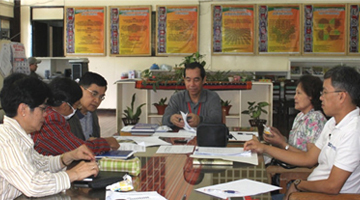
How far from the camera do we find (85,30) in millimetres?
10227

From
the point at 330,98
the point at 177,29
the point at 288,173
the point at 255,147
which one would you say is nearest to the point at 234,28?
the point at 177,29

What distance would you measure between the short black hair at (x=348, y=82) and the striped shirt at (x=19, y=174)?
1354 millimetres

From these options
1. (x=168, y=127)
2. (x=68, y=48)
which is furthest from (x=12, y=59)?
(x=168, y=127)

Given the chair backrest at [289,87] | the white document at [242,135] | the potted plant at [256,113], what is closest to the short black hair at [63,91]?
the white document at [242,135]

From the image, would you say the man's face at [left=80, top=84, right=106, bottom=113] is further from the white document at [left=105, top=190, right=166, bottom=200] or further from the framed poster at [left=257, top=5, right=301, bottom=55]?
the framed poster at [left=257, top=5, right=301, bottom=55]

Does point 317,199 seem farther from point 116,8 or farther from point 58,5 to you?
point 58,5

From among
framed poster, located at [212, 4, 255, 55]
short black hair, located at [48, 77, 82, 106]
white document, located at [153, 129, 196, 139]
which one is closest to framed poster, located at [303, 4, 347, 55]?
framed poster, located at [212, 4, 255, 55]

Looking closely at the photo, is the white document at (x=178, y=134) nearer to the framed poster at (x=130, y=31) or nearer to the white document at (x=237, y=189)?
the white document at (x=237, y=189)

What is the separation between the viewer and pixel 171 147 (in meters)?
2.58

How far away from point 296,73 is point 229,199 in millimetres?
8853

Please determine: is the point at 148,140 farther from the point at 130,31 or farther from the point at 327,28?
the point at 327,28

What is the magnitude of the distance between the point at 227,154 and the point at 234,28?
7853mm

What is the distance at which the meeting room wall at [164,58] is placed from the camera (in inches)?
390

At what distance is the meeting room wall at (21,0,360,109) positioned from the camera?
991 centimetres
